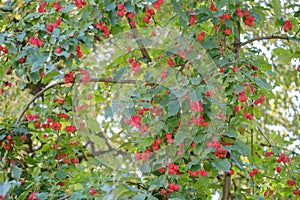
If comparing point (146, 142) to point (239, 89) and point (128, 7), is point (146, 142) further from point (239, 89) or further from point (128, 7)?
point (128, 7)

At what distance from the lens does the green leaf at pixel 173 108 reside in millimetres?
1763

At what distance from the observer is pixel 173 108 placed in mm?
1771

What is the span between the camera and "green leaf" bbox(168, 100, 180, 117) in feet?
5.78

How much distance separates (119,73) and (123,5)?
26cm

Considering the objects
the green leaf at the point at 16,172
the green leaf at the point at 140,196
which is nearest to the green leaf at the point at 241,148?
the green leaf at the point at 140,196

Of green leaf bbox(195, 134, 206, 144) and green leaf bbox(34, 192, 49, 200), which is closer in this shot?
green leaf bbox(34, 192, 49, 200)

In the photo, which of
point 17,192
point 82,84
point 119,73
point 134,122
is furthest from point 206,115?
point 17,192

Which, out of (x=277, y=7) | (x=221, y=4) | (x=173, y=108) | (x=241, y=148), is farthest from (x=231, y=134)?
(x=277, y=7)

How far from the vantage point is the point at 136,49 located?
6.68 feet

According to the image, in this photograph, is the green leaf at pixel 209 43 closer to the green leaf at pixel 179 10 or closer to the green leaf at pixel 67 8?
the green leaf at pixel 179 10

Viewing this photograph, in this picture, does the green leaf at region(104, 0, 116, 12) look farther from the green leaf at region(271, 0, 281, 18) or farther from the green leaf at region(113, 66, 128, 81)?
the green leaf at region(271, 0, 281, 18)

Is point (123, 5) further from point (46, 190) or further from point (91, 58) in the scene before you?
point (46, 190)

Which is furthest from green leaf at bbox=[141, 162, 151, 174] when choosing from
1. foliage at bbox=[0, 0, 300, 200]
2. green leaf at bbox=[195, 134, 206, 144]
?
green leaf at bbox=[195, 134, 206, 144]

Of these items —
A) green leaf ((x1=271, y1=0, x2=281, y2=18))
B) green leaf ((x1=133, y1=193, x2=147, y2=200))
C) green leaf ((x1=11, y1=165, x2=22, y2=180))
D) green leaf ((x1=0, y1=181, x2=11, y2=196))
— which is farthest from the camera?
green leaf ((x1=271, y1=0, x2=281, y2=18))
